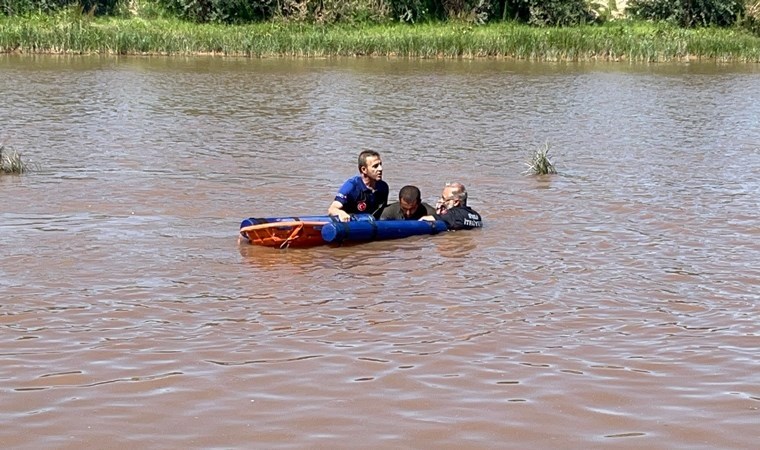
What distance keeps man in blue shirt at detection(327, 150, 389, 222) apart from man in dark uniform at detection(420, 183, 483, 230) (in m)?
0.48

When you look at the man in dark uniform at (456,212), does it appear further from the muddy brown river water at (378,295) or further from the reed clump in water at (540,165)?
the reed clump in water at (540,165)

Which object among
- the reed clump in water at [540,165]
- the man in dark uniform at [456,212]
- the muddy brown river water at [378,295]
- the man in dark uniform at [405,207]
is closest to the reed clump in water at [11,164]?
the muddy brown river water at [378,295]

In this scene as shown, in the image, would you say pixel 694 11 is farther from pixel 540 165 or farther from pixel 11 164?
pixel 11 164

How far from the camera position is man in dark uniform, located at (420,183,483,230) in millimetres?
11398

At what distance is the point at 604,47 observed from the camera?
36688 millimetres

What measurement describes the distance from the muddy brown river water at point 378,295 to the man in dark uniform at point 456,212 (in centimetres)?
19

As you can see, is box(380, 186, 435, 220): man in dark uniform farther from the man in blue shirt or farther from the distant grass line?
the distant grass line

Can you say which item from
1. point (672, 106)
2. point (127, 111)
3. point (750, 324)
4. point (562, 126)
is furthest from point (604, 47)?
point (750, 324)

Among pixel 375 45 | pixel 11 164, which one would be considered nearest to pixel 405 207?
pixel 11 164

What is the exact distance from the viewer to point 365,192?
36.7 ft

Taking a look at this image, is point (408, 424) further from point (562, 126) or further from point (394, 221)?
point (562, 126)

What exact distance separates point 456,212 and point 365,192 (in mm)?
939

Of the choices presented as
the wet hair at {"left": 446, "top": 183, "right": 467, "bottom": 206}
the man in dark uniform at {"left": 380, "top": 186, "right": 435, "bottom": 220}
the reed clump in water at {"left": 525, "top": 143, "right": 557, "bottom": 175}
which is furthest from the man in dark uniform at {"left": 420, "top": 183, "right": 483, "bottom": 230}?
the reed clump in water at {"left": 525, "top": 143, "right": 557, "bottom": 175}

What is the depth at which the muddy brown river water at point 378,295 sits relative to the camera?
600 centimetres
